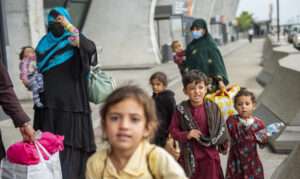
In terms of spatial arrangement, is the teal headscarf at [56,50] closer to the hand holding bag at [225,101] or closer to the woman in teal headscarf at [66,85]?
the woman in teal headscarf at [66,85]

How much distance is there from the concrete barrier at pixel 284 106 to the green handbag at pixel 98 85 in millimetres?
2726

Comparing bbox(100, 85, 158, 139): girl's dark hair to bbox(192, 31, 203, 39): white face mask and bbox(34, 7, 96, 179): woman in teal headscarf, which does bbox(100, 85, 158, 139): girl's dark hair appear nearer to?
bbox(34, 7, 96, 179): woman in teal headscarf

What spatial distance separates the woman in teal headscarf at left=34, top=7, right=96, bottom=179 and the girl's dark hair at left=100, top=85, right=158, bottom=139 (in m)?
2.33

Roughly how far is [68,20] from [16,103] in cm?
123

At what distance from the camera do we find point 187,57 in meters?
6.88

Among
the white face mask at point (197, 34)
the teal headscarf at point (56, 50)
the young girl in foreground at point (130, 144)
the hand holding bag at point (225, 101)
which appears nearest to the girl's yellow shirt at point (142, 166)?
the young girl in foreground at point (130, 144)

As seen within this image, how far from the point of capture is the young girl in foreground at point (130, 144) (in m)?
2.24

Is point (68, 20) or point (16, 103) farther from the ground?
point (68, 20)

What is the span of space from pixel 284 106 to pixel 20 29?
679 cm

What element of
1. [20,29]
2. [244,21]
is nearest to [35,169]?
[20,29]

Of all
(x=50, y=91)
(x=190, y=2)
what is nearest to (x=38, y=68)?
(x=50, y=91)

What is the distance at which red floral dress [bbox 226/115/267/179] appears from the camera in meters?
4.40

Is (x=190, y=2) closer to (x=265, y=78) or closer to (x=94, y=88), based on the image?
(x=265, y=78)

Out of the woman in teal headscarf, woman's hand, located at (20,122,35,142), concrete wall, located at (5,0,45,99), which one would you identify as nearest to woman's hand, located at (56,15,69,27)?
the woman in teal headscarf
